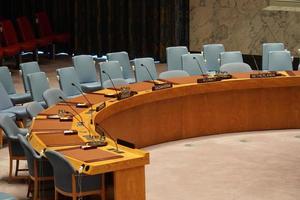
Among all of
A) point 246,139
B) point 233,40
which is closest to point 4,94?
point 246,139

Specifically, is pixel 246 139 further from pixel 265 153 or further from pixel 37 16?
pixel 37 16

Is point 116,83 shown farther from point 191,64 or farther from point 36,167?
point 36,167

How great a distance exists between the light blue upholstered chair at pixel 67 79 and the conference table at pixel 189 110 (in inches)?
41.6

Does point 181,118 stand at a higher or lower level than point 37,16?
lower

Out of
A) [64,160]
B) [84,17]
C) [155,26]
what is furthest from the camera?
[84,17]

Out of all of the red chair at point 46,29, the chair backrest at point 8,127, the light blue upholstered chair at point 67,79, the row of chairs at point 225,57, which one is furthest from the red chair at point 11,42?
the chair backrest at point 8,127

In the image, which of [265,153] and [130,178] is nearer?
[130,178]

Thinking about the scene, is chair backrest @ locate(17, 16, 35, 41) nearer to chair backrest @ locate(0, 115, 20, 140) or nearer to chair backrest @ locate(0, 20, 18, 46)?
chair backrest @ locate(0, 20, 18, 46)

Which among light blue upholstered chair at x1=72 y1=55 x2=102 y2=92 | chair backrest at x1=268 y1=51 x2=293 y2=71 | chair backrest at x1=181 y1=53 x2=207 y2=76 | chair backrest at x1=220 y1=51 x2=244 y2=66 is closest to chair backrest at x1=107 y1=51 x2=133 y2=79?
light blue upholstered chair at x1=72 y1=55 x2=102 y2=92

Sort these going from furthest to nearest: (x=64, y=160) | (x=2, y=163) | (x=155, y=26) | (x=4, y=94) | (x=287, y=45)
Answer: (x=155, y=26), (x=287, y=45), (x=4, y=94), (x=2, y=163), (x=64, y=160)

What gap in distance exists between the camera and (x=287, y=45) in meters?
16.0

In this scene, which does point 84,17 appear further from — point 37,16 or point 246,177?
point 246,177

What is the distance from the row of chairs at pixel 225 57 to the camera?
42.0 ft

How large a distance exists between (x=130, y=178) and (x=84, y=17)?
12.8 metres
